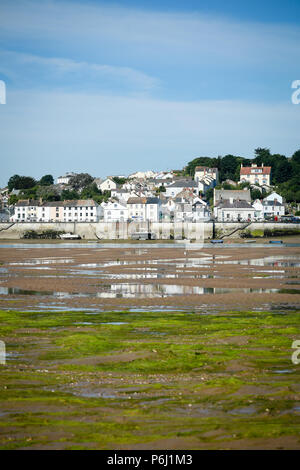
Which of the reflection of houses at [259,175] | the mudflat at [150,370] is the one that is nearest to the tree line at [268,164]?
the reflection of houses at [259,175]

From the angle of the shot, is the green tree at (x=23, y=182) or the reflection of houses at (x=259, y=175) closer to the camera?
the reflection of houses at (x=259, y=175)

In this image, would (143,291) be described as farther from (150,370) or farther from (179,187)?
(179,187)

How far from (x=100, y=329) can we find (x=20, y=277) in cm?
1581

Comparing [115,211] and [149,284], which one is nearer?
[149,284]

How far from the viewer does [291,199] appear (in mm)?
121375

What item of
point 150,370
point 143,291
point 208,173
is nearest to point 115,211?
point 208,173

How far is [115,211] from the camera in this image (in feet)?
349

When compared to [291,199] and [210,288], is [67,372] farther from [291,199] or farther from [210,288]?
[291,199]

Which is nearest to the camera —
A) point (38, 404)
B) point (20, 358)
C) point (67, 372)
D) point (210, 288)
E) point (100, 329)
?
point (38, 404)

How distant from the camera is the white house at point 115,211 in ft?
345

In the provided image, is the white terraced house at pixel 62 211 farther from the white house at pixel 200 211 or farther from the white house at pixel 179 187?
the white house at pixel 179 187

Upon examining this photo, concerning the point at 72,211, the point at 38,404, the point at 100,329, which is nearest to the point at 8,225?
the point at 72,211

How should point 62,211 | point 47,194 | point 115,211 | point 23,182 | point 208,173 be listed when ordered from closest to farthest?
point 115,211, point 62,211, point 47,194, point 208,173, point 23,182

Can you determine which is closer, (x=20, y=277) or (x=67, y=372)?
(x=67, y=372)
